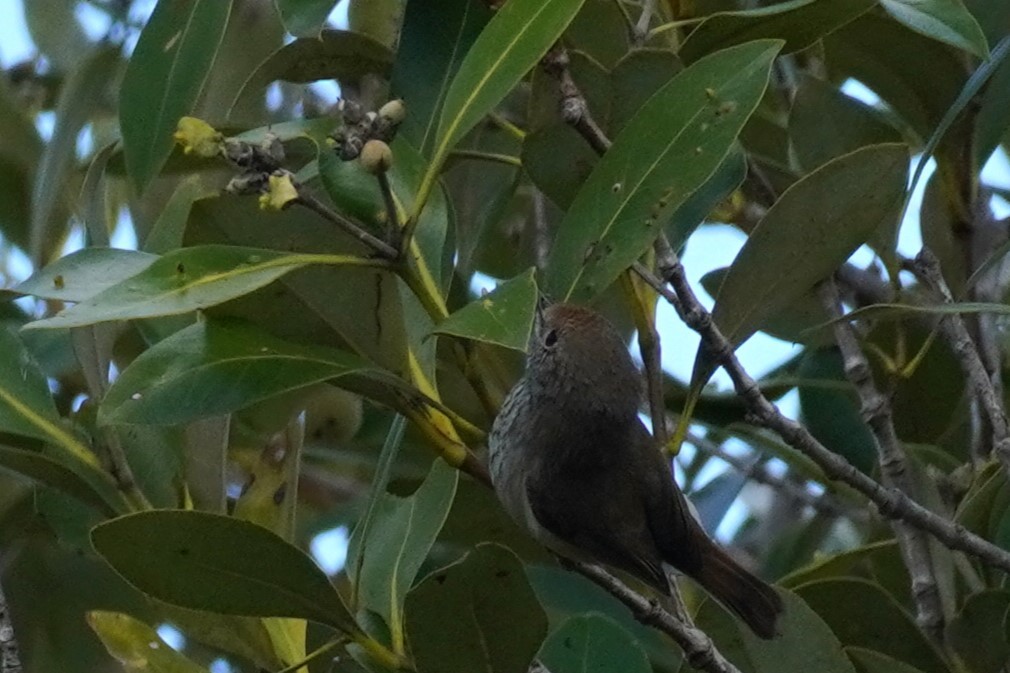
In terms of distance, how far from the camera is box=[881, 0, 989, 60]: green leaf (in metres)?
1.90

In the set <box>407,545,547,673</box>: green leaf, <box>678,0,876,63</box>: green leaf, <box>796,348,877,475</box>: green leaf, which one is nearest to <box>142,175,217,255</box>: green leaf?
<box>407,545,547,673</box>: green leaf

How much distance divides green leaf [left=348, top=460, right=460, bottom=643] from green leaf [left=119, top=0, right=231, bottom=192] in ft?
1.87

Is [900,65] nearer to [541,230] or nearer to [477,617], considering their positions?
[541,230]

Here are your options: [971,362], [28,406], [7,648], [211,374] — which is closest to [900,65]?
[971,362]

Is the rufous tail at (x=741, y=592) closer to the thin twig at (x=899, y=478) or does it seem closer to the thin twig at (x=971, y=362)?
the thin twig at (x=899, y=478)

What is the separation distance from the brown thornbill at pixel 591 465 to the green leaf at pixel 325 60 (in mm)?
493

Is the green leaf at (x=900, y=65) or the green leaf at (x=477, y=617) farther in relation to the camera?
the green leaf at (x=900, y=65)

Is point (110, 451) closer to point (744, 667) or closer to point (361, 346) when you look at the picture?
point (361, 346)

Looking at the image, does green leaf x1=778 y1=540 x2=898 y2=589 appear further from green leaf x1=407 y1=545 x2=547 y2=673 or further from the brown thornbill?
green leaf x1=407 y1=545 x2=547 y2=673

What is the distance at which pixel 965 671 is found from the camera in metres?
2.11

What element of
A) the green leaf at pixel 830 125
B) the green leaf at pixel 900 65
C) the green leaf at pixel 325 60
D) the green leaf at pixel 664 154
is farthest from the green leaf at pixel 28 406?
the green leaf at pixel 900 65

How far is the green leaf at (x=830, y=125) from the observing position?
92.9 inches

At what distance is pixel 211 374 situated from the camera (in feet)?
5.93

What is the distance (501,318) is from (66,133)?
1030mm
